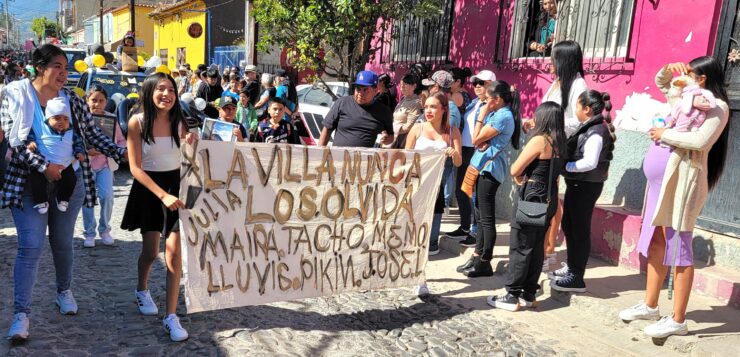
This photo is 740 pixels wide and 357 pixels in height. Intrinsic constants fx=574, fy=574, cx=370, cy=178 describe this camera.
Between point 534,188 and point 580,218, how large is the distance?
0.73m

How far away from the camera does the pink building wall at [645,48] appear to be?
5418 millimetres

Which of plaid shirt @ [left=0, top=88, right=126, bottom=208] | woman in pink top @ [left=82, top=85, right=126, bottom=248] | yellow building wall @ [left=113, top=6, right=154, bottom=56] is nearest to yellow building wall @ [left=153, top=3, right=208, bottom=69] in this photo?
yellow building wall @ [left=113, top=6, right=154, bottom=56]

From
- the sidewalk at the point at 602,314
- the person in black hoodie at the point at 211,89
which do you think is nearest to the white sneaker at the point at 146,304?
the sidewalk at the point at 602,314

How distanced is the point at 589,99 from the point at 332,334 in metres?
2.78

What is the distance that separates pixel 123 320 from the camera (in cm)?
406

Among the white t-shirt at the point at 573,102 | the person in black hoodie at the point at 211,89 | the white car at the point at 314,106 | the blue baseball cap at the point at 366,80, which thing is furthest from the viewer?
the person in black hoodie at the point at 211,89

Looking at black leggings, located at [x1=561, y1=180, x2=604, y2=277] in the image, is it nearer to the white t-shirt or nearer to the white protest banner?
the white t-shirt

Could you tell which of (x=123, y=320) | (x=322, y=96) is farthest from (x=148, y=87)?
(x=322, y=96)

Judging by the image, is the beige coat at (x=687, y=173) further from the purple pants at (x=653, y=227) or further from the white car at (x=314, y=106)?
the white car at (x=314, y=106)

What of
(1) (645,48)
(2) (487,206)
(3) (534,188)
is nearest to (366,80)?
(2) (487,206)

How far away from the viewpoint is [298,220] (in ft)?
13.8

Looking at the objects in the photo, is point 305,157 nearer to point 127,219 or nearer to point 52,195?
point 127,219

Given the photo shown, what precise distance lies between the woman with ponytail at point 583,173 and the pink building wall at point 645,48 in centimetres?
143

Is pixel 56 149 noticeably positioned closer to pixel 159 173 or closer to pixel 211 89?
pixel 159 173
